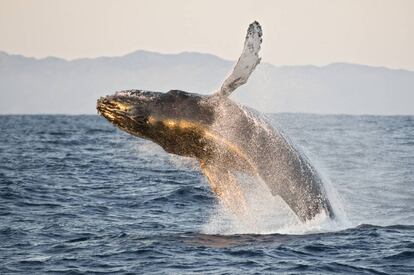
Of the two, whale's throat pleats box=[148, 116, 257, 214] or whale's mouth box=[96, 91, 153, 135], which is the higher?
whale's mouth box=[96, 91, 153, 135]

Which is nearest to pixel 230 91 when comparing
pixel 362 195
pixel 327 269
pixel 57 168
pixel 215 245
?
pixel 215 245

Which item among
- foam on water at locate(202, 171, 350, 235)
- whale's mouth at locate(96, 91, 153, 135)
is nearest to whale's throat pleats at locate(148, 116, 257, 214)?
whale's mouth at locate(96, 91, 153, 135)

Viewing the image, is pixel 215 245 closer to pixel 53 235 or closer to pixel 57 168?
pixel 53 235

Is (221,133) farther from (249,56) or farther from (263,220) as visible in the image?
(263,220)

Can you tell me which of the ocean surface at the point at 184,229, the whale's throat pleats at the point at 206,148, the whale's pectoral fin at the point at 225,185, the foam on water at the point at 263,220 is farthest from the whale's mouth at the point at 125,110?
the foam on water at the point at 263,220

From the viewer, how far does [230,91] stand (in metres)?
14.1

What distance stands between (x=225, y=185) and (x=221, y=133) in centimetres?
119

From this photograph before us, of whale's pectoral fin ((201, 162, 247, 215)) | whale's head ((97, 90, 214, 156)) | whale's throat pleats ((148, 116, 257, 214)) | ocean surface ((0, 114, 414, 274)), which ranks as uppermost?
whale's head ((97, 90, 214, 156))

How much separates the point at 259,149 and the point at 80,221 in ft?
17.1

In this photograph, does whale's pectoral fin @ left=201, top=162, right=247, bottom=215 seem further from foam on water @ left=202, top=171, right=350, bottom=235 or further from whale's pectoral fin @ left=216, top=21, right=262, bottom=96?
whale's pectoral fin @ left=216, top=21, right=262, bottom=96

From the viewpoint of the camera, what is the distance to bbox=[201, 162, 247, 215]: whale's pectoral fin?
14.6 m

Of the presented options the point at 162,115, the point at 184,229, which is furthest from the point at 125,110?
the point at 184,229

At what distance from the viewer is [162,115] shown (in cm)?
1418

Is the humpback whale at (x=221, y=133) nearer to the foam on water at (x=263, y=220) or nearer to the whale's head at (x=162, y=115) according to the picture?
the whale's head at (x=162, y=115)
